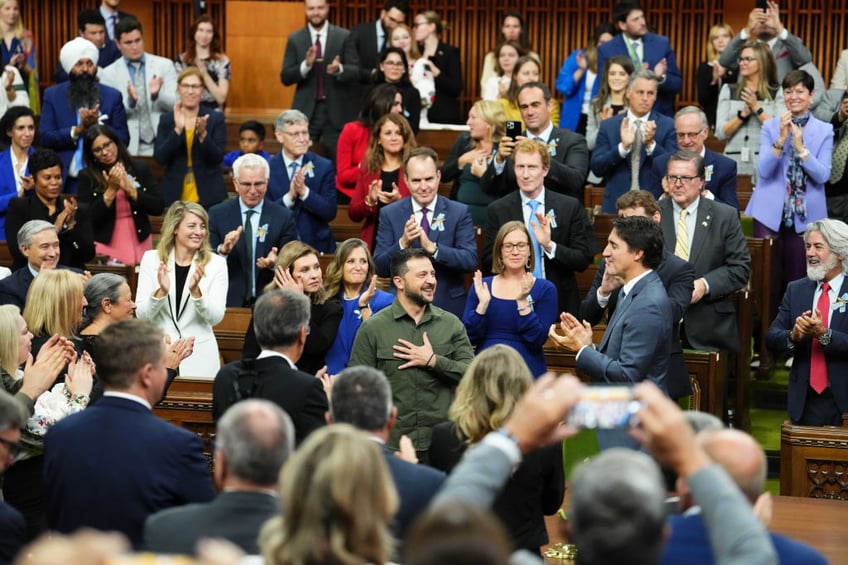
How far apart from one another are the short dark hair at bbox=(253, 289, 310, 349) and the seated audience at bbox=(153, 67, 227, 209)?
14.2ft

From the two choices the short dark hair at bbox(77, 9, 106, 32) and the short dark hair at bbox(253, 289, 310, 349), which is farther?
the short dark hair at bbox(77, 9, 106, 32)

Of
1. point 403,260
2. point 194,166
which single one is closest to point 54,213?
point 194,166

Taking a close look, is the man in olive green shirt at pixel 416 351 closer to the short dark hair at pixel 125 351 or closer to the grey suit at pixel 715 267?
the grey suit at pixel 715 267

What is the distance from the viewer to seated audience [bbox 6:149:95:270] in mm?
6988

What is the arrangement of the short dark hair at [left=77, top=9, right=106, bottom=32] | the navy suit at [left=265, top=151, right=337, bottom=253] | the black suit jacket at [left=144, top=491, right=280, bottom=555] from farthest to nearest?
the short dark hair at [left=77, top=9, right=106, bottom=32] → the navy suit at [left=265, top=151, right=337, bottom=253] → the black suit jacket at [left=144, top=491, right=280, bottom=555]

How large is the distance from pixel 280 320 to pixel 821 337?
2.92 m

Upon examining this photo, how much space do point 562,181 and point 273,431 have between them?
4.41m

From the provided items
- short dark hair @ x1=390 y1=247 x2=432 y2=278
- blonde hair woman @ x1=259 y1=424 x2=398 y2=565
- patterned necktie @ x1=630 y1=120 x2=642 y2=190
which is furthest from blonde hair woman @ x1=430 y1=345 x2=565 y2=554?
patterned necktie @ x1=630 y1=120 x2=642 y2=190

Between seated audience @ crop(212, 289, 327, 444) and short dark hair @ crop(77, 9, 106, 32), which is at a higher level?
short dark hair @ crop(77, 9, 106, 32)

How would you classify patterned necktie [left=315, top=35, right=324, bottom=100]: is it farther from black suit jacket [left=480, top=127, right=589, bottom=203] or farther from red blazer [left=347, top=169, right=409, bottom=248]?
black suit jacket [left=480, top=127, right=589, bottom=203]

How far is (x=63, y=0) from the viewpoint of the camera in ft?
41.2

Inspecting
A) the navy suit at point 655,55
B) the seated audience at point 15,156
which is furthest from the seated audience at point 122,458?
the navy suit at point 655,55

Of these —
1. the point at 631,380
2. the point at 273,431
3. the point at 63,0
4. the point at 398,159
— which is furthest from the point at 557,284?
the point at 63,0

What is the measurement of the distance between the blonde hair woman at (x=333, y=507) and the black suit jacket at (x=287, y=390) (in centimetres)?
130
